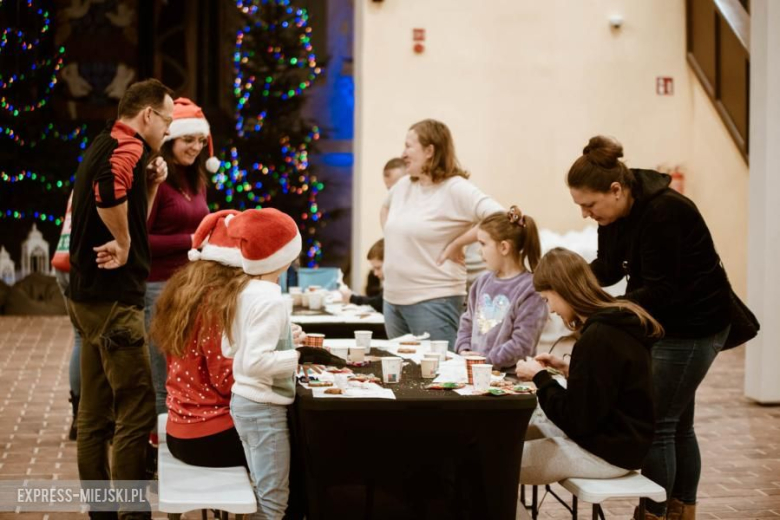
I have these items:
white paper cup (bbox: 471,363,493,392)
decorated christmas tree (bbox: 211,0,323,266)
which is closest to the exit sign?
decorated christmas tree (bbox: 211,0,323,266)

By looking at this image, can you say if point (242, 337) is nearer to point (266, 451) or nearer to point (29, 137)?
point (266, 451)

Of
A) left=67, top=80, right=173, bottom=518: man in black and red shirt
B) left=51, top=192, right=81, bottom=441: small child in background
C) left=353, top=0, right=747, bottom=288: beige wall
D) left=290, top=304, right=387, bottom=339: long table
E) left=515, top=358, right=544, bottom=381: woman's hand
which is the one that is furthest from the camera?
left=353, top=0, right=747, bottom=288: beige wall

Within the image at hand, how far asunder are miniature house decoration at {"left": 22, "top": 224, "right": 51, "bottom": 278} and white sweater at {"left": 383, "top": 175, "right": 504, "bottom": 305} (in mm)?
7630

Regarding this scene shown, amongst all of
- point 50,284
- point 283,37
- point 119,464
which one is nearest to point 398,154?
point 283,37

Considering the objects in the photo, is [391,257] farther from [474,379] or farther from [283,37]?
[283,37]

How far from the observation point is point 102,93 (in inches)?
467

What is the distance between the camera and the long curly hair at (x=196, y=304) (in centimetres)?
329

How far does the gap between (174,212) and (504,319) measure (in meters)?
1.64

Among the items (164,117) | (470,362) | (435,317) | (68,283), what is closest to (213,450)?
(470,362)

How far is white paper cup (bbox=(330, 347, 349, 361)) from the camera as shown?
3.94 metres

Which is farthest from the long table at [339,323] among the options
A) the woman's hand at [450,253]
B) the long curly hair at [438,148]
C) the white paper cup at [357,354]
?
the white paper cup at [357,354]

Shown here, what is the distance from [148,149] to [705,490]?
3.02m

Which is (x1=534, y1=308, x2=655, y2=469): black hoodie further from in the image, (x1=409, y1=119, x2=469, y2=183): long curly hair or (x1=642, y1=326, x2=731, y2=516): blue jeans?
(x1=409, y1=119, x2=469, y2=183): long curly hair

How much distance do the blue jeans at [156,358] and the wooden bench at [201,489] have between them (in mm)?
1337
